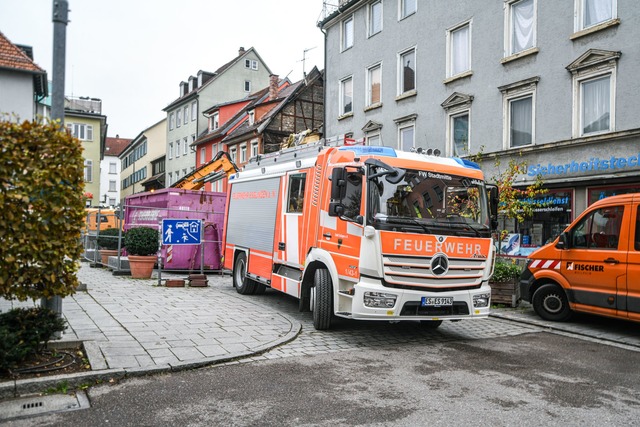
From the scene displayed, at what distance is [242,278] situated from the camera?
12016mm

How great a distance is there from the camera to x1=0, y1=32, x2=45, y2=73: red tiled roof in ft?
72.4

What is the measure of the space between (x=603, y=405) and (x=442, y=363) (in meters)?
1.91

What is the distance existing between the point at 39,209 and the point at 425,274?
4721 millimetres

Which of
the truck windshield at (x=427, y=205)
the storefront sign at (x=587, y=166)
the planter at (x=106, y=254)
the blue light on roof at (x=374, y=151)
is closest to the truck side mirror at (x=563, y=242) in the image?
Result: the truck windshield at (x=427, y=205)

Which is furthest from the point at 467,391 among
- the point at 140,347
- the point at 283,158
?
the point at 283,158

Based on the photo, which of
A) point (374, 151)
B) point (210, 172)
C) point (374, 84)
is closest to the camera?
point (374, 151)

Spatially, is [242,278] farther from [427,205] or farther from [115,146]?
[115,146]

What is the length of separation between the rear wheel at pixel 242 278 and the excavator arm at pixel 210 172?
22.4 feet

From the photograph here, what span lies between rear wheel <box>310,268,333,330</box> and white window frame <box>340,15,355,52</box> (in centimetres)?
2079

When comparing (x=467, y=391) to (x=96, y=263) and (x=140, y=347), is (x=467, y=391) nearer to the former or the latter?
(x=140, y=347)

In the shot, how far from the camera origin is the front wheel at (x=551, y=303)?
9602 mm

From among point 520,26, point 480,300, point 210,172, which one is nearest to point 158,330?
point 480,300

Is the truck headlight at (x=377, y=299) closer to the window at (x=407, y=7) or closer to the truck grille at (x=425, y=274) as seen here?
the truck grille at (x=425, y=274)

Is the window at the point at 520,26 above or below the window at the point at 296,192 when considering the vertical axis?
above
